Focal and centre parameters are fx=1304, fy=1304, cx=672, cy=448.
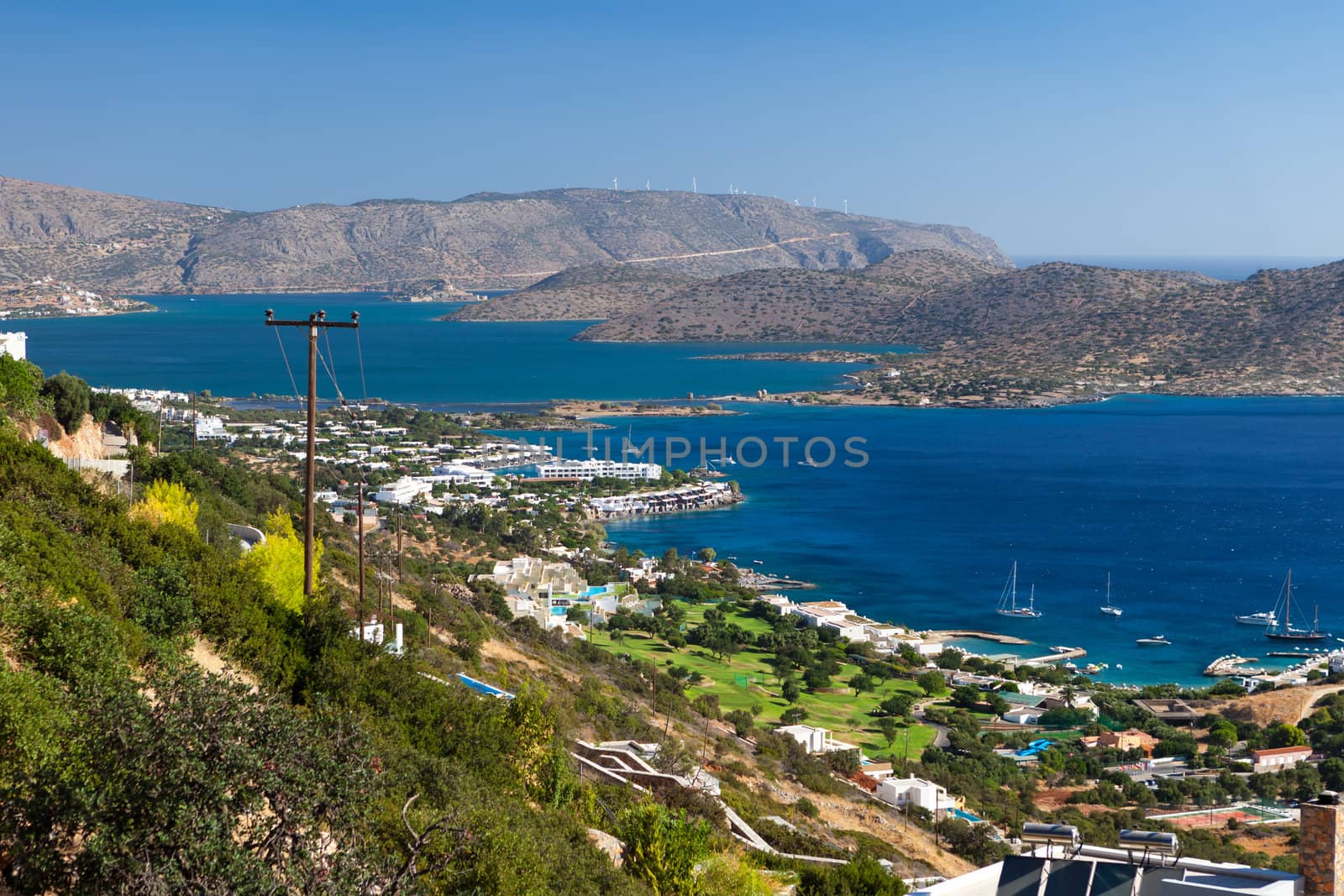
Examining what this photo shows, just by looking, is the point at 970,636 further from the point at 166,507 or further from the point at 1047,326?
the point at 1047,326

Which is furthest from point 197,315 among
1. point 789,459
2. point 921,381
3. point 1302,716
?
point 1302,716

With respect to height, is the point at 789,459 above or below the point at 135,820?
below

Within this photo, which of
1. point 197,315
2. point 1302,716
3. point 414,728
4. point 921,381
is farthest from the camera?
point 197,315

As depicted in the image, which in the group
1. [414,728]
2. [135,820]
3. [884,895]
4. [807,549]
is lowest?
[807,549]

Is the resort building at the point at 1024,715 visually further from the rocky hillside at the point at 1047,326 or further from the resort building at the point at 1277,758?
the rocky hillside at the point at 1047,326

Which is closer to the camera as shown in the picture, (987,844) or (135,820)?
(135,820)

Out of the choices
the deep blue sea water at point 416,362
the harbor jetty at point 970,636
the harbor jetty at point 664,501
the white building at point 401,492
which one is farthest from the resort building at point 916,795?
Result: the deep blue sea water at point 416,362

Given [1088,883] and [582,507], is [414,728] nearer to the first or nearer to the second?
[1088,883]
